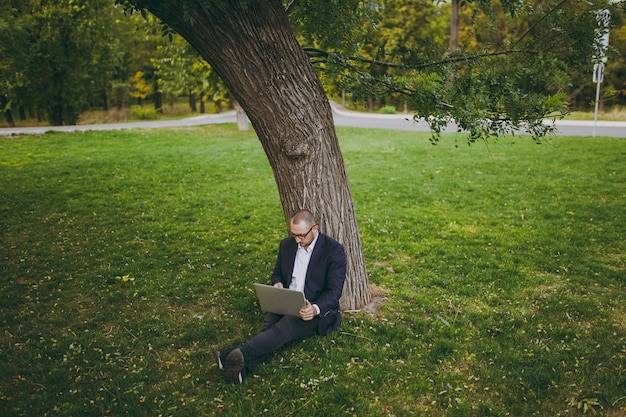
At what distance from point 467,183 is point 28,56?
2717 cm

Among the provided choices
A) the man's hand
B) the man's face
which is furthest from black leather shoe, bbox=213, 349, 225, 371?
the man's face

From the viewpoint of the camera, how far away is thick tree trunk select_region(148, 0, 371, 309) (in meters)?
5.13

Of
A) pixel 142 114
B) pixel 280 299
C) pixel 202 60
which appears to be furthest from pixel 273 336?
pixel 142 114

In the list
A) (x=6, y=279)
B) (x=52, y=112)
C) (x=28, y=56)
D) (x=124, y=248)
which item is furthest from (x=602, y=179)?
(x=52, y=112)

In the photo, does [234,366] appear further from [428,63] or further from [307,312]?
[428,63]

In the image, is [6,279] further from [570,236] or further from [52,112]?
[52,112]

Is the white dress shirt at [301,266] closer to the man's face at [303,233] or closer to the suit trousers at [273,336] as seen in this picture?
the man's face at [303,233]

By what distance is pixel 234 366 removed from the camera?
5023mm

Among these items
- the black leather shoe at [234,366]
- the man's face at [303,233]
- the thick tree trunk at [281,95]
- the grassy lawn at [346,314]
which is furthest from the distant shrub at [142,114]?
the black leather shoe at [234,366]

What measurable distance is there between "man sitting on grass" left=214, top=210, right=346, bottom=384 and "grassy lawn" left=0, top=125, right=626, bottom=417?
226 mm

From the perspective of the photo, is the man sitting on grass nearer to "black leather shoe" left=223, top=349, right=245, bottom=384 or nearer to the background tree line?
"black leather shoe" left=223, top=349, right=245, bottom=384

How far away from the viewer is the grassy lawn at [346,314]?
16.1 feet

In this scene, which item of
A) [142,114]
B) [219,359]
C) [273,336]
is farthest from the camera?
[142,114]

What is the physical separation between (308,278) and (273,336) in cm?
81
